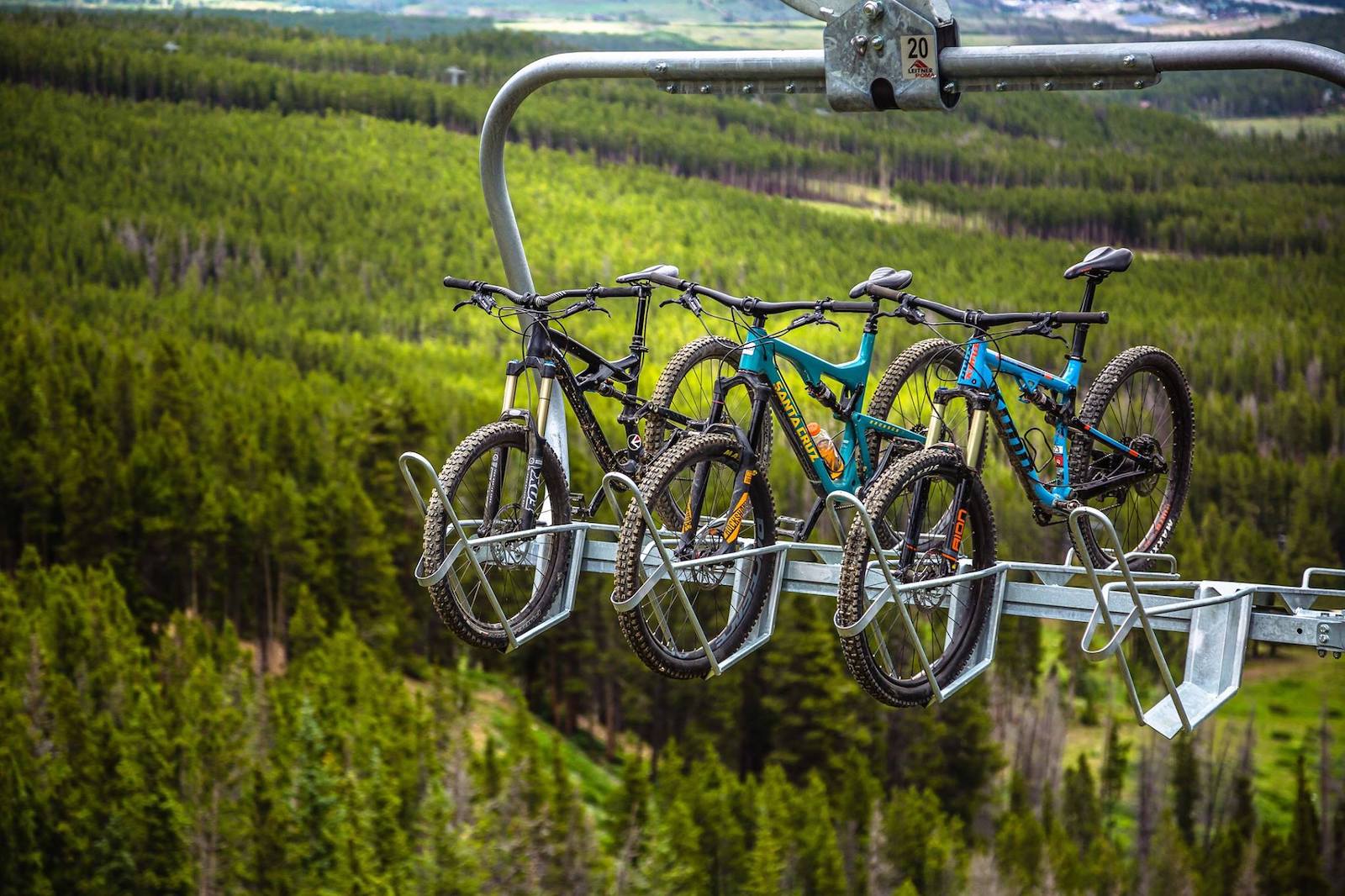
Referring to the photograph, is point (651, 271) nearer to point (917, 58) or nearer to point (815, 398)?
point (815, 398)

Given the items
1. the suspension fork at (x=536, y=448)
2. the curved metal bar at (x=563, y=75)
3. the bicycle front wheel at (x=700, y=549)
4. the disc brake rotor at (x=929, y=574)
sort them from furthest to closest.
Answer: the suspension fork at (x=536, y=448)
the disc brake rotor at (x=929, y=574)
the bicycle front wheel at (x=700, y=549)
the curved metal bar at (x=563, y=75)

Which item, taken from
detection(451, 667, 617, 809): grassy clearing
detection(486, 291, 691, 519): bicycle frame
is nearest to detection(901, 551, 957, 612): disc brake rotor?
detection(486, 291, 691, 519): bicycle frame

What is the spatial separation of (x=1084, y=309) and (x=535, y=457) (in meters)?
3.78

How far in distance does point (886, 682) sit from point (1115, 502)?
308cm

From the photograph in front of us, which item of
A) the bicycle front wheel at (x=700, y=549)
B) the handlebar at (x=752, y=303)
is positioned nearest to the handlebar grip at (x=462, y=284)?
the handlebar at (x=752, y=303)

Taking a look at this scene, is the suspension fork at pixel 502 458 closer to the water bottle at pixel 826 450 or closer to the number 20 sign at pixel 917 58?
the water bottle at pixel 826 450

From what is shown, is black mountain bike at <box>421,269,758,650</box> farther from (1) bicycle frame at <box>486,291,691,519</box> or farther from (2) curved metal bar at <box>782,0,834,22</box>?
(2) curved metal bar at <box>782,0,834,22</box>

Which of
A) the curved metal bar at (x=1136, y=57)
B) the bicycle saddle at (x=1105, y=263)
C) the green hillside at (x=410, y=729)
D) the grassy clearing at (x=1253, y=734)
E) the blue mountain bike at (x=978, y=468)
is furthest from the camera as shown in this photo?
the grassy clearing at (x=1253, y=734)

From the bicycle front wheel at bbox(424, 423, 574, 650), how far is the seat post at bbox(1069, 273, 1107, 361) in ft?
11.7

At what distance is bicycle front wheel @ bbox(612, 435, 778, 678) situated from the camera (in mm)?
11258

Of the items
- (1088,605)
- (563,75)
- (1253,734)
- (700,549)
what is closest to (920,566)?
(1088,605)

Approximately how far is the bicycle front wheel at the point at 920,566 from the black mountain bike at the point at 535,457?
190 centimetres

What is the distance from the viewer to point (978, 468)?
11617 millimetres

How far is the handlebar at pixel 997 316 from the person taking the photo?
37.2 ft
